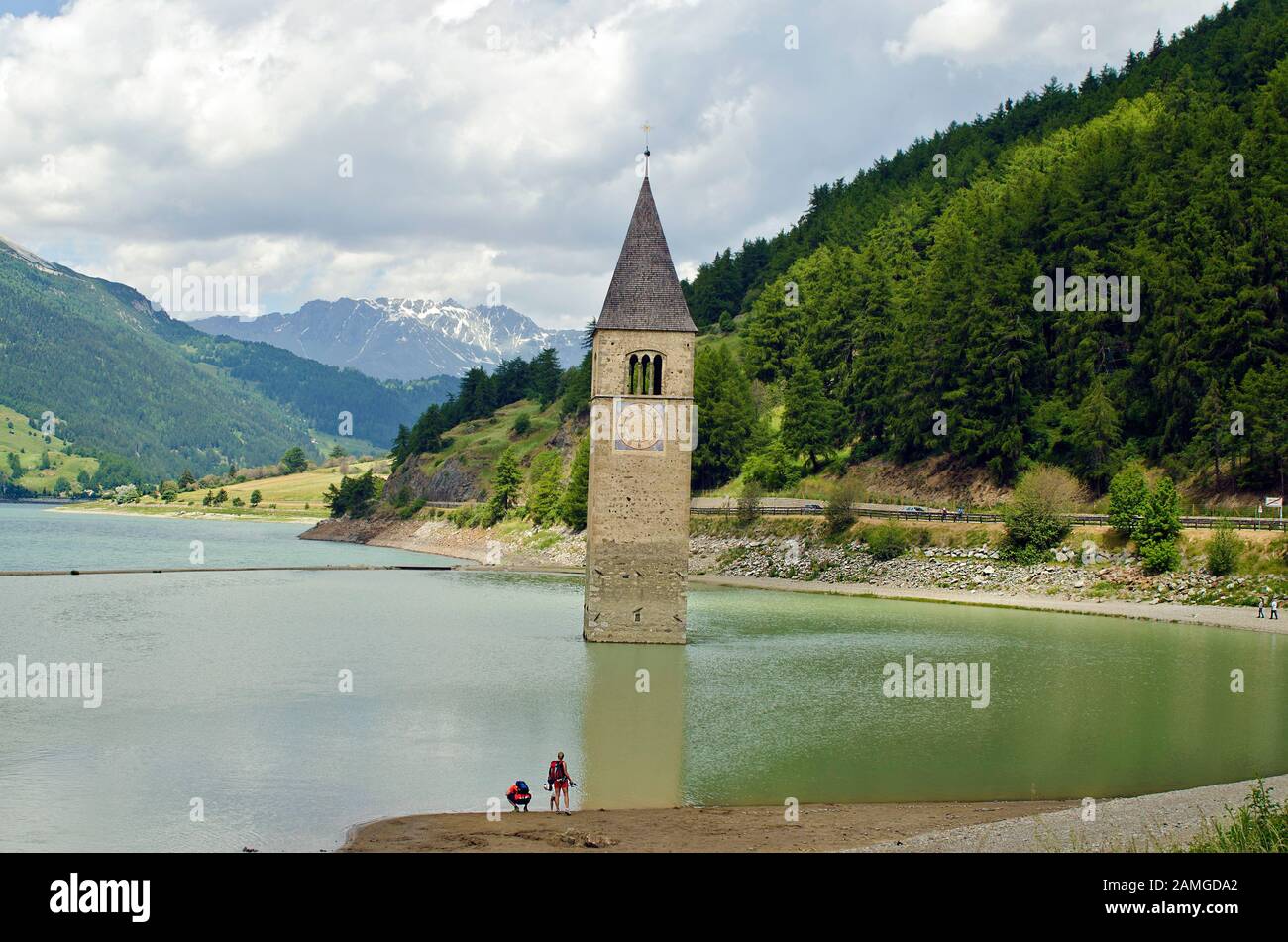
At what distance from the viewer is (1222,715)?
3288cm

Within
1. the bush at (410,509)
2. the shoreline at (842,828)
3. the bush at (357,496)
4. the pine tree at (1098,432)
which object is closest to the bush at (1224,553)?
the pine tree at (1098,432)

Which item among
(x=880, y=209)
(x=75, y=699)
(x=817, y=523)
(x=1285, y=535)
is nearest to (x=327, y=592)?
(x=817, y=523)

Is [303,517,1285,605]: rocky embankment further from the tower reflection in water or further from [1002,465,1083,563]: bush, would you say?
the tower reflection in water

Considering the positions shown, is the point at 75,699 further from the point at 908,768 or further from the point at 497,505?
the point at 497,505

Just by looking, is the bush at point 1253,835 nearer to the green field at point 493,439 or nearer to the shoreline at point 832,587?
the shoreline at point 832,587

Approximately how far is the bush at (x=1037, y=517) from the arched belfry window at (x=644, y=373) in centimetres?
2712

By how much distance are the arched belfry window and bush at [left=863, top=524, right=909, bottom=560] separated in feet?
97.0

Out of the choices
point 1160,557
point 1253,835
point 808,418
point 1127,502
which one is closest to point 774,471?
point 808,418

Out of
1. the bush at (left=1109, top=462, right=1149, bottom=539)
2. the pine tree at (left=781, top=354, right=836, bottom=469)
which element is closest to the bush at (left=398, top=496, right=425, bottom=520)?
the pine tree at (left=781, top=354, right=836, bottom=469)

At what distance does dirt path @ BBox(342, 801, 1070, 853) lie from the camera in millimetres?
20234

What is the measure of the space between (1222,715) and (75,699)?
98.3 ft

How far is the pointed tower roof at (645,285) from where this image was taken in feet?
151

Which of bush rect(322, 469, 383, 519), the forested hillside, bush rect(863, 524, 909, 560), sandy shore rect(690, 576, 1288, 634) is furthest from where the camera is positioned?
bush rect(322, 469, 383, 519)

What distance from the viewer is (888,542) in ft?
236
